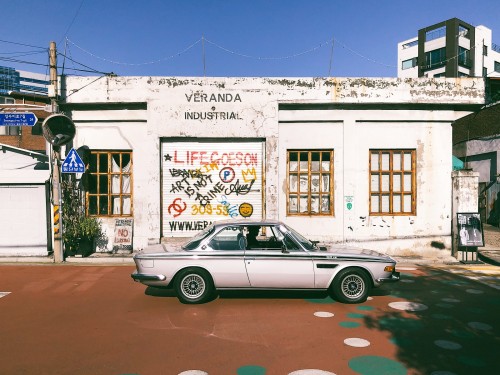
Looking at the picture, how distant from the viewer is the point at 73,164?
1100 centimetres

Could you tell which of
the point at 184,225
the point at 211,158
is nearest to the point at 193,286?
the point at 184,225

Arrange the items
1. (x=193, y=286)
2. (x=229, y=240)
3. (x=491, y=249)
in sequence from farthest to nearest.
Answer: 1. (x=491, y=249)
2. (x=229, y=240)
3. (x=193, y=286)

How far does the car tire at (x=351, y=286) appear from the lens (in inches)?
278

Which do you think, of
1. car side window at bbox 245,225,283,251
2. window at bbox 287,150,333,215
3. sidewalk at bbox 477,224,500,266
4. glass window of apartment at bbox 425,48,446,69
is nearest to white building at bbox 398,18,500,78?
glass window of apartment at bbox 425,48,446,69

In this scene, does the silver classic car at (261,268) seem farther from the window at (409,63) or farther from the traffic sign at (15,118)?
the window at (409,63)

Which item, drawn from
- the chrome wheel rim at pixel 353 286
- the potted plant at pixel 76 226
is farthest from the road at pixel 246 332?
the potted plant at pixel 76 226

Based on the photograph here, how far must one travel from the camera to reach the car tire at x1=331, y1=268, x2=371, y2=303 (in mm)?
7070

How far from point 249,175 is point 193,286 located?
18.4ft

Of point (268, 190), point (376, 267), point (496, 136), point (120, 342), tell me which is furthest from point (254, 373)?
point (496, 136)

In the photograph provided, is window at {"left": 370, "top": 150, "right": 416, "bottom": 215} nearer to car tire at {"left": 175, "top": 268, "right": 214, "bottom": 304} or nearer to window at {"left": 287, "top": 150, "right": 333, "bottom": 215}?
window at {"left": 287, "top": 150, "right": 333, "bottom": 215}

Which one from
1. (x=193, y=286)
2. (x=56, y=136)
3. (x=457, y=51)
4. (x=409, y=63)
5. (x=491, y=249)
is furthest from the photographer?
(x=409, y=63)

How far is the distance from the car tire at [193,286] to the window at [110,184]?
230 inches

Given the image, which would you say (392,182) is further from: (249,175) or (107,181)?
(107,181)

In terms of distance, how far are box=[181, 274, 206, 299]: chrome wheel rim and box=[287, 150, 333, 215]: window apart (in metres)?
5.63
